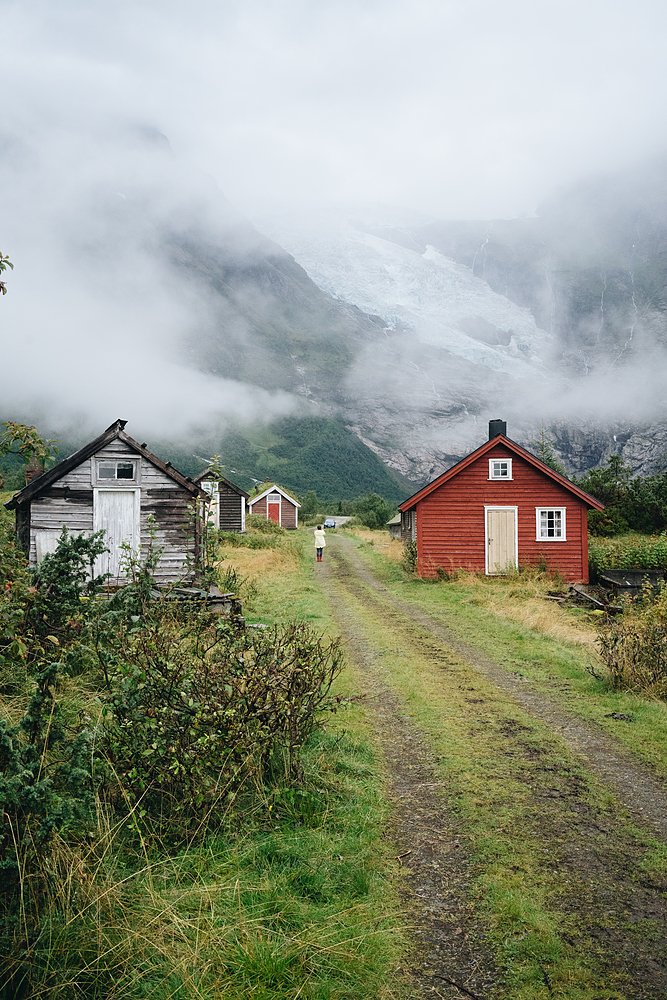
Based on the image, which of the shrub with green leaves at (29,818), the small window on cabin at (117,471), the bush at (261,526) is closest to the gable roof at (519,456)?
the small window on cabin at (117,471)

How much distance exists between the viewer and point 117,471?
1880 centimetres

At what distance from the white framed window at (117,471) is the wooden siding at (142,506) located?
69mm

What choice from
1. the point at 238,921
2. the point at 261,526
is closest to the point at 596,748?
the point at 238,921

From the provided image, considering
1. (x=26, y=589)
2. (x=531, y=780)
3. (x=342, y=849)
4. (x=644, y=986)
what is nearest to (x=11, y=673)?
(x=26, y=589)

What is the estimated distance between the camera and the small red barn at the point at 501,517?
2462 centimetres

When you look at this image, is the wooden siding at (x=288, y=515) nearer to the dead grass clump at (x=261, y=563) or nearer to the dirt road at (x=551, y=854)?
the dead grass clump at (x=261, y=563)

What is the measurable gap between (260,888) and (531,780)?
3296 millimetres

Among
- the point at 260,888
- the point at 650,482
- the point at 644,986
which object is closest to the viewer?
the point at 644,986

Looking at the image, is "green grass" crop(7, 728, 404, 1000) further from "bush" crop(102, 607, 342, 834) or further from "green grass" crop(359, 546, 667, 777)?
"green grass" crop(359, 546, 667, 777)

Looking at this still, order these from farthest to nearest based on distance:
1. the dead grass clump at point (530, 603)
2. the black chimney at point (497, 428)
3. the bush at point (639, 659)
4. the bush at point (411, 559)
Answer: the bush at point (411, 559) < the black chimney at point (497, 428) < the dead grass clump at point (530, 603) < the bush at point (639, 659)

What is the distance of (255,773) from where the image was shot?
500 cm

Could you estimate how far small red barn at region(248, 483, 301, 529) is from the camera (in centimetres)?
6506

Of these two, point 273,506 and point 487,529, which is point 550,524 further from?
point 273,506

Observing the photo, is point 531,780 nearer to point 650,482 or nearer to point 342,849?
point 342,849
